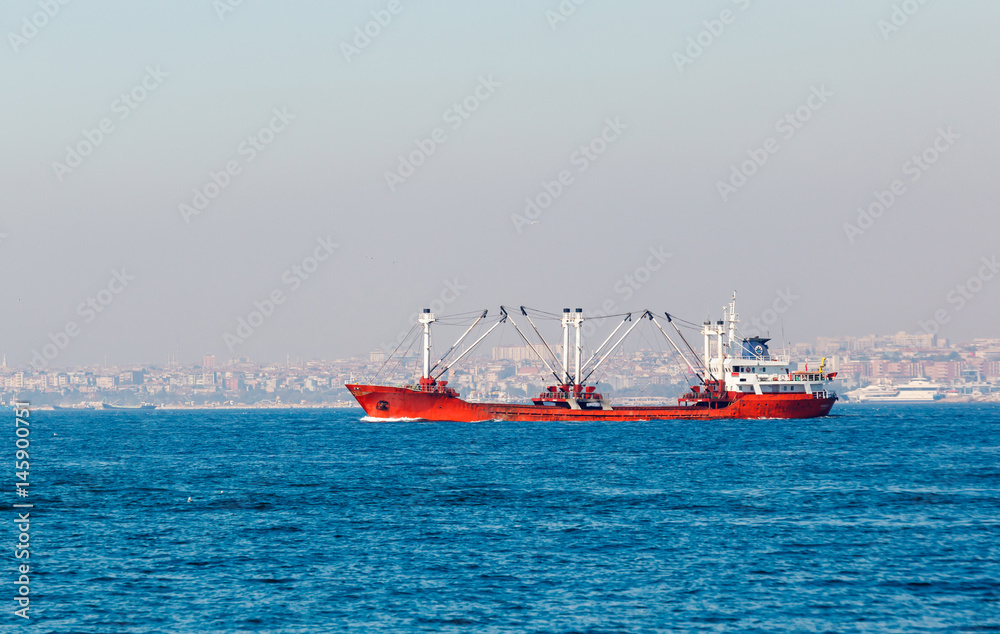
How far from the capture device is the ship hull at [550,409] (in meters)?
158

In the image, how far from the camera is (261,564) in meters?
39.0

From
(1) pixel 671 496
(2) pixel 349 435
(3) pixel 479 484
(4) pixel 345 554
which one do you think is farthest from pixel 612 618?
(2) pixel 349 435

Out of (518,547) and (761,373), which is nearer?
(518,547)

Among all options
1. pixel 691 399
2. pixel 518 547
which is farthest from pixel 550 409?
pixel 518 547

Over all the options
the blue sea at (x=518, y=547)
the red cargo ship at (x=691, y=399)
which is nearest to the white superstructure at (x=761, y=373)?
the red cargo ship at (x=691, y=399)

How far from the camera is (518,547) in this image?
4212cm

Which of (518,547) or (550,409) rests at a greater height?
(550,409)

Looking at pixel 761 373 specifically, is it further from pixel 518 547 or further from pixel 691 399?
pixel 518 547

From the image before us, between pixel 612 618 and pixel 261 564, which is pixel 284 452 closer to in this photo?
pixel 261 564

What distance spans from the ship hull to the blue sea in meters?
74.6

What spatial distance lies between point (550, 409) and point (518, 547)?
388ft

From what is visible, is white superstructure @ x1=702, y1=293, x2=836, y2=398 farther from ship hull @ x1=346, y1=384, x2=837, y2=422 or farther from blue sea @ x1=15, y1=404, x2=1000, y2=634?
blue sea @ x1=15, y1=404, x2=1000, y2=634

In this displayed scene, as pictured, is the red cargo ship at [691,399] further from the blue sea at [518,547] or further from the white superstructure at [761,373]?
the blue sea at [518,547]

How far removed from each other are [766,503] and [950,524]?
9942 mm
